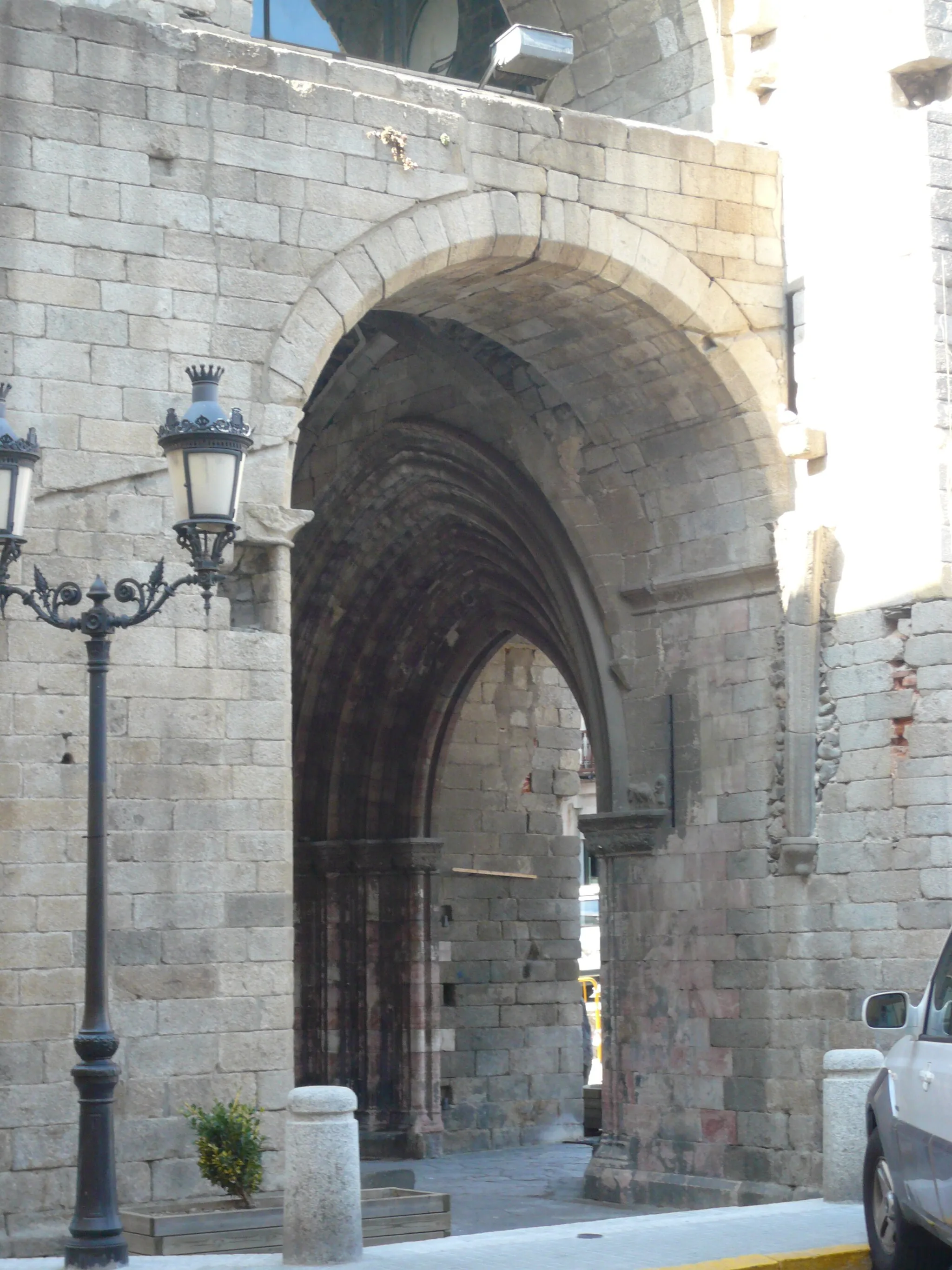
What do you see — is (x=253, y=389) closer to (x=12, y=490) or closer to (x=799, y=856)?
(x=12, y=490)

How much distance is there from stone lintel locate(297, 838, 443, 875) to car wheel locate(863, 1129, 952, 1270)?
31.9ft

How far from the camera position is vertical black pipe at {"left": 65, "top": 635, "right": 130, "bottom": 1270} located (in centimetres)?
725

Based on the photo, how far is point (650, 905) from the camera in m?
13.0

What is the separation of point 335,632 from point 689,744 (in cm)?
531

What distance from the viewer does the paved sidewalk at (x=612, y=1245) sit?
753cm

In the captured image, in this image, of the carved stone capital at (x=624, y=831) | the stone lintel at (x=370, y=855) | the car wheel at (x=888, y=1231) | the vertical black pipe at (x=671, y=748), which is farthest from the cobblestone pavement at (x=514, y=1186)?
the car wheel at (x=888, y=1231)

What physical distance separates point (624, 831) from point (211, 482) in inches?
250

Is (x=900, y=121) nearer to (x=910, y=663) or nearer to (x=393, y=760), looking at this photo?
(x=910, y=663)

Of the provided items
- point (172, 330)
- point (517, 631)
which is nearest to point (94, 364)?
point (172, 330)

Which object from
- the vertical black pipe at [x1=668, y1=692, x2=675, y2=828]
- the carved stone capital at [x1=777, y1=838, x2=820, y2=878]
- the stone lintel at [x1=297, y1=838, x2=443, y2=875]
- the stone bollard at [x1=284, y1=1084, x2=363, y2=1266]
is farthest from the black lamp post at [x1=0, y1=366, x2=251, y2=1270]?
the stone lintel at [x1=297, y1=838, x2=443, y2=875]

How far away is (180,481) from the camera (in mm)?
7426

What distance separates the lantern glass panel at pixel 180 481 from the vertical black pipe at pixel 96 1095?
41cm

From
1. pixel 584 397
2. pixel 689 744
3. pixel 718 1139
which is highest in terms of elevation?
pixel 584 397

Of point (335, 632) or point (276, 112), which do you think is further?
point (335, 632)
